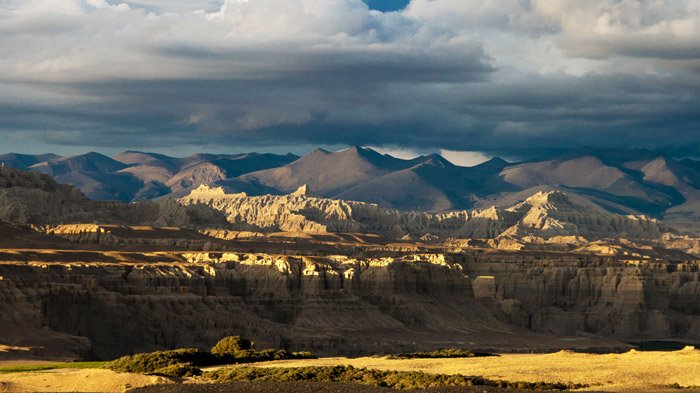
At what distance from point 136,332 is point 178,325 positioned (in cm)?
607

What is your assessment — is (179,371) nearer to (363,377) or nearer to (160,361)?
(160,361)

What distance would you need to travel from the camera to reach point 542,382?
69.4 metres

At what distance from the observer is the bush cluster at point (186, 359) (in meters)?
76.2

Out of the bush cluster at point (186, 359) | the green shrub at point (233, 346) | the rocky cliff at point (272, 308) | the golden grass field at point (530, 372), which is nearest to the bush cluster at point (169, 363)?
the bush cluster at point (186, 359)

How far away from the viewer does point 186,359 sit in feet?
264

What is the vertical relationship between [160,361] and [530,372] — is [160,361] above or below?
above

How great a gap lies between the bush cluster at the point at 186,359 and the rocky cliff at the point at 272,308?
30.6 meters

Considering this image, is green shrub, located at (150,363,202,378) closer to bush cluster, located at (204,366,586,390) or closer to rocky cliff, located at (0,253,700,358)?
bush cluster, located at (204,366,586,390)

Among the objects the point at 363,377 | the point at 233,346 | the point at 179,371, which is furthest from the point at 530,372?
the point at 233,346

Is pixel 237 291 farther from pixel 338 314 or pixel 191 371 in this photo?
pixel 191 371

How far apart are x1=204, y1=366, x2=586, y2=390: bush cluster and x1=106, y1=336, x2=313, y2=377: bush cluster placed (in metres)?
2.10

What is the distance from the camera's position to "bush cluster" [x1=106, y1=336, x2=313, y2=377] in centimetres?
7619

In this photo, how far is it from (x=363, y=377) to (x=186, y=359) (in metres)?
12.6

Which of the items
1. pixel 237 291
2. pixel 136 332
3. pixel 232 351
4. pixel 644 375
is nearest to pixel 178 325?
pixel 136 332
